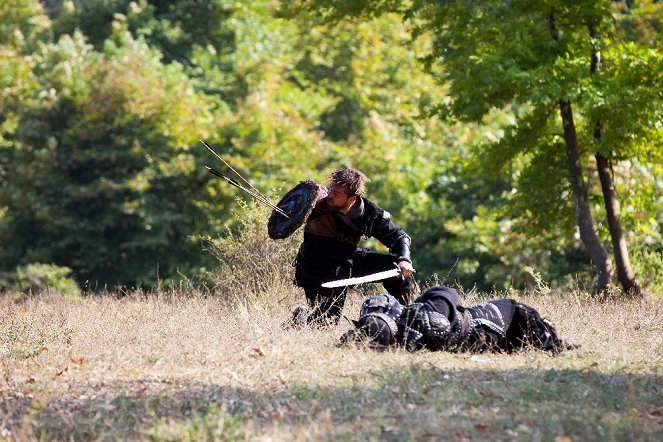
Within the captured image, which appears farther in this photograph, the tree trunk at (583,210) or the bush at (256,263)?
the tree trunk at (583,210)

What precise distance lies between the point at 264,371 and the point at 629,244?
13.8m

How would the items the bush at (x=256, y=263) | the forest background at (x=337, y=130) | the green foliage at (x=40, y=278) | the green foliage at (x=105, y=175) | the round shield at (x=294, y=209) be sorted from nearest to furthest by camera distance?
the round shield at (x=294, y=209) → the bush at (x=256, y=263) → the forest background at (x=337, y=130) → the green foliage at (x=40, y=278) → the green foliage at (x=105, y=175)

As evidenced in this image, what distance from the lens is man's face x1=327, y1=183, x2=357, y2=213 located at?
32.1 ft

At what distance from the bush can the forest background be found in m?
0.44

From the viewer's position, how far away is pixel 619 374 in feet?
25.9

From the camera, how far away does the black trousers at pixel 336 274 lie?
32.9 feet

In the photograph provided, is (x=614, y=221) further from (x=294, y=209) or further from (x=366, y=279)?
(x=294, y=209)

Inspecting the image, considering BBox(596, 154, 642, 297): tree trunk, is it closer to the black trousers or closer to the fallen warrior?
the black trousers

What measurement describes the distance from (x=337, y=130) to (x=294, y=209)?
26896mm

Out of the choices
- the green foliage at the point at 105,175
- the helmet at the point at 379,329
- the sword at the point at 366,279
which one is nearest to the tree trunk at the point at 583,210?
the sword at the point at 366,279

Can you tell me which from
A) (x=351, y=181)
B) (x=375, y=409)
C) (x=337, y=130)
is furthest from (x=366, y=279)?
(x=337, y=130)

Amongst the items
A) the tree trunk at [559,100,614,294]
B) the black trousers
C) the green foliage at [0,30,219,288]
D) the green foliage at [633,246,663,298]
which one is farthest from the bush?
the green foliage at [0,30,219,288]

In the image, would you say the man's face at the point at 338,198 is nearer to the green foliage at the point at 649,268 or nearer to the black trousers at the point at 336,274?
the black trousers at the point at 336,274

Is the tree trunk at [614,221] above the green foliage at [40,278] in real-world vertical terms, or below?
above
